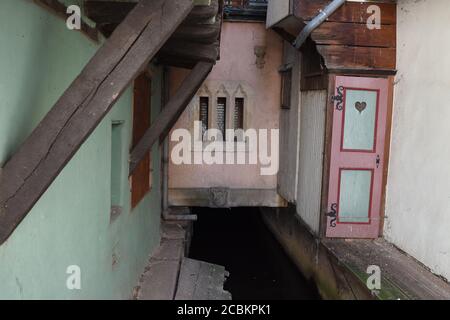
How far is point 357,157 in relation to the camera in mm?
5820

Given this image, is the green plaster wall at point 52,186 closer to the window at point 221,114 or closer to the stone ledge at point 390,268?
the stone ledge at point 390,268

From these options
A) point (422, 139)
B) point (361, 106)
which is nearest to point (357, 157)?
point (361, 106)

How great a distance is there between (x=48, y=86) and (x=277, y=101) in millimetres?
5999

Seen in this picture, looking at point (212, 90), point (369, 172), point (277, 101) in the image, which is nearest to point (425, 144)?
point (369, 172)

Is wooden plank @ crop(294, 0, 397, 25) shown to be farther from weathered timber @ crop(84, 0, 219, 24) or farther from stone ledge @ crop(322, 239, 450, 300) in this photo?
weathered timber @ crop(84, 0, 219, 24)

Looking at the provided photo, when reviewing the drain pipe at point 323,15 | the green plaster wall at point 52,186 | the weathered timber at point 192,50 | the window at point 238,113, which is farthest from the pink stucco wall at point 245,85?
the green plaster wall at point 52,186

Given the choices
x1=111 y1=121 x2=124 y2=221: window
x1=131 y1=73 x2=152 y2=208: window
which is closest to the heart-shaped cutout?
x1=131 y1=73 x2=152 y2=208: window

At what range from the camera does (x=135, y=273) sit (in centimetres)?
500

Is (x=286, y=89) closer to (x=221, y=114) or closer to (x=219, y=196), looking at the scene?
(x=221, y=114)

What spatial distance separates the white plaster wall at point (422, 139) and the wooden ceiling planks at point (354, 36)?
14cm

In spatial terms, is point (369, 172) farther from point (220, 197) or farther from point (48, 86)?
point (48, 86)

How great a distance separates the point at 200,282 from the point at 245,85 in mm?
3607

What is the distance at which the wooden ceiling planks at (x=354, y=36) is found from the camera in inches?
224

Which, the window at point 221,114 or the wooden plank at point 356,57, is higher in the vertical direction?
the wooden plank at point 356,57
